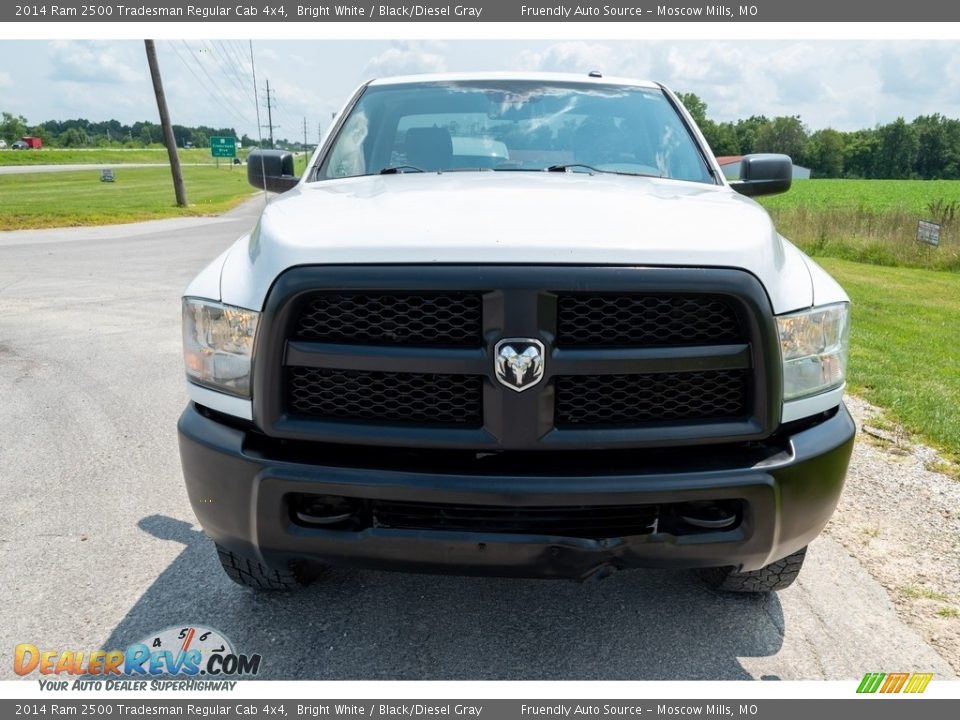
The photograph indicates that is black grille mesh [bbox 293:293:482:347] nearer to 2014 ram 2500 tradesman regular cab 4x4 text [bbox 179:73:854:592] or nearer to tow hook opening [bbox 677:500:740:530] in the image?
2014 ram 2500 tradesman regular cab 4x4 text [bbox 179:73:854:592]

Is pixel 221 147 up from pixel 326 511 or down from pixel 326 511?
up

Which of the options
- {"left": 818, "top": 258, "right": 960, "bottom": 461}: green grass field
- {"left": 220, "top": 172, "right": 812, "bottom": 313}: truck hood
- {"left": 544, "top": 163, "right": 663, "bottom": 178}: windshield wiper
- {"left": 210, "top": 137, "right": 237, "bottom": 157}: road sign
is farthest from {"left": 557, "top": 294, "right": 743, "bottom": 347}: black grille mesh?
{"left": 210, "top": 137, "right": 237, "bottom": 157}: road sign

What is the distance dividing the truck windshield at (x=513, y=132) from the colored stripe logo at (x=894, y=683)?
202 centimetres

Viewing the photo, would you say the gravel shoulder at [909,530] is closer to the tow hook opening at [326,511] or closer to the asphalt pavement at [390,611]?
the asphalt pavement at [390,611]

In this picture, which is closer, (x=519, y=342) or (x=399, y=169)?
(x=519, y=342)

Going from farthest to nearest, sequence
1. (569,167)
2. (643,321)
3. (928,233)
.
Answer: (928,233), (569,167), (643,321)

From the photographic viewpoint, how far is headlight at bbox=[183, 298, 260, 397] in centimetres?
217

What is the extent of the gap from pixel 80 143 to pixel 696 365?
143515mm

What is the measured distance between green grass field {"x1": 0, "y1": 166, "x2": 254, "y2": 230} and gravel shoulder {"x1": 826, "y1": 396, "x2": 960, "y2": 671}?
19882mm

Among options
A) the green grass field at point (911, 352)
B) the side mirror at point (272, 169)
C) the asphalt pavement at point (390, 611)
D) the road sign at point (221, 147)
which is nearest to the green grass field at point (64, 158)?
the road sign at point (221, 147)

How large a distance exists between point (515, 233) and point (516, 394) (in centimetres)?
45

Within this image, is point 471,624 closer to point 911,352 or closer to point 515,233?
point 515,233

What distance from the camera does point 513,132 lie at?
3539 mm

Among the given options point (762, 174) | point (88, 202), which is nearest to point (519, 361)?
point (762, 174)
